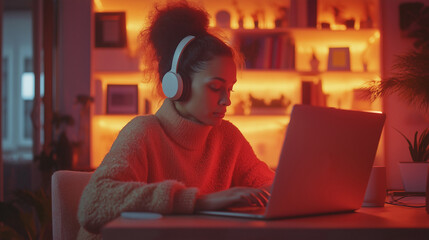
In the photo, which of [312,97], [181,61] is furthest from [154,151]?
[312,97]

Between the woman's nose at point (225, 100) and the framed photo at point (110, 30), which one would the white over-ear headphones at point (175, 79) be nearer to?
the woman's nose at point (225, 100)

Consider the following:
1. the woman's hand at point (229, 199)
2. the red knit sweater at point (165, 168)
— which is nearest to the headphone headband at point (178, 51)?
the red knit sweater at point (165, 168)

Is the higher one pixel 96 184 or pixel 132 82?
pixel 132 82

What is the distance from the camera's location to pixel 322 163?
0.93 meters

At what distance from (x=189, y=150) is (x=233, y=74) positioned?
9.5 inches

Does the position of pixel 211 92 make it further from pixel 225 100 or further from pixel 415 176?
pixel 415 176

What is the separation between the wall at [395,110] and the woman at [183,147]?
277 centimetres

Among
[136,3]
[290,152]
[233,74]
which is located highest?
[136,3]

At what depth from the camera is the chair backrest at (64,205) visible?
1.27 m

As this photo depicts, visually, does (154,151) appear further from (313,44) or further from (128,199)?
(313,44)

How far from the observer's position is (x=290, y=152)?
851 millimetres

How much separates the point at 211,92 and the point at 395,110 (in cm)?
315

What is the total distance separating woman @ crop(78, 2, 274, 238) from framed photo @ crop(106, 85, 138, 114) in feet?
7.70

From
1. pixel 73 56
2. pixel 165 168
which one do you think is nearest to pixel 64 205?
pixel 165 168
